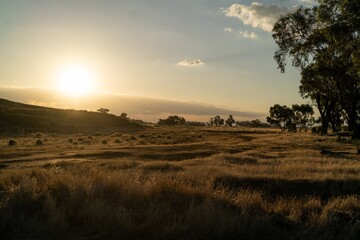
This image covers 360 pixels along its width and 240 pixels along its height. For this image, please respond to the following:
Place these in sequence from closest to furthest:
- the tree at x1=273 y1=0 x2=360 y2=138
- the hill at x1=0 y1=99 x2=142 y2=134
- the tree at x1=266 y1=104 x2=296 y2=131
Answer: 1. the tree at x1=273 y1=0 x2=360 y2=138
2. the hill at x1=0 y1=99 x2=142 y2=134
3. the tree at x1=266 y1=104 x2=296 y2=131

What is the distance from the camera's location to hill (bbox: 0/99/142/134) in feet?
301

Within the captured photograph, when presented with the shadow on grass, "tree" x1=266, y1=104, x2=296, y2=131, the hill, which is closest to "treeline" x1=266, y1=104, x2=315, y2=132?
"tree" x1=266, y1=104, x2=296, y2=131

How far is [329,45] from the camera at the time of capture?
35438 mm

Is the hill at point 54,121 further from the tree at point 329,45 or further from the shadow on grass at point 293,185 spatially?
the shadow on grass at point 293,185

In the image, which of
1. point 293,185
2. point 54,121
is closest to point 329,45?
point 293,185

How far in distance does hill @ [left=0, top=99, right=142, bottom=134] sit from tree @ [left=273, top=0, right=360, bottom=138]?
206 feet

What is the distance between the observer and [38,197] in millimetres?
8758

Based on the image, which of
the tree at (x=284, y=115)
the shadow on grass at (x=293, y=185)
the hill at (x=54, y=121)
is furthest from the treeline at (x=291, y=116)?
the shadow on grass at (x=293, y=185)

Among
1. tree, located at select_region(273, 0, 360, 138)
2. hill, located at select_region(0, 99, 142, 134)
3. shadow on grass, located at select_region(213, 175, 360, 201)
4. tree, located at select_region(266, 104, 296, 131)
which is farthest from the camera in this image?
tree, located at select_region(266, 104, 296, 131)

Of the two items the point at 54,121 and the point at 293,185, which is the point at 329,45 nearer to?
the point at 293,185

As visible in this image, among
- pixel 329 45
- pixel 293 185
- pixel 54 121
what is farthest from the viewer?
pixel 54 121

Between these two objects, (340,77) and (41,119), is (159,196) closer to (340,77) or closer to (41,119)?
(340,77)

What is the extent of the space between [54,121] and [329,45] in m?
84.2

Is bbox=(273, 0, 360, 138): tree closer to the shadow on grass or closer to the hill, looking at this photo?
the shadow on grass
